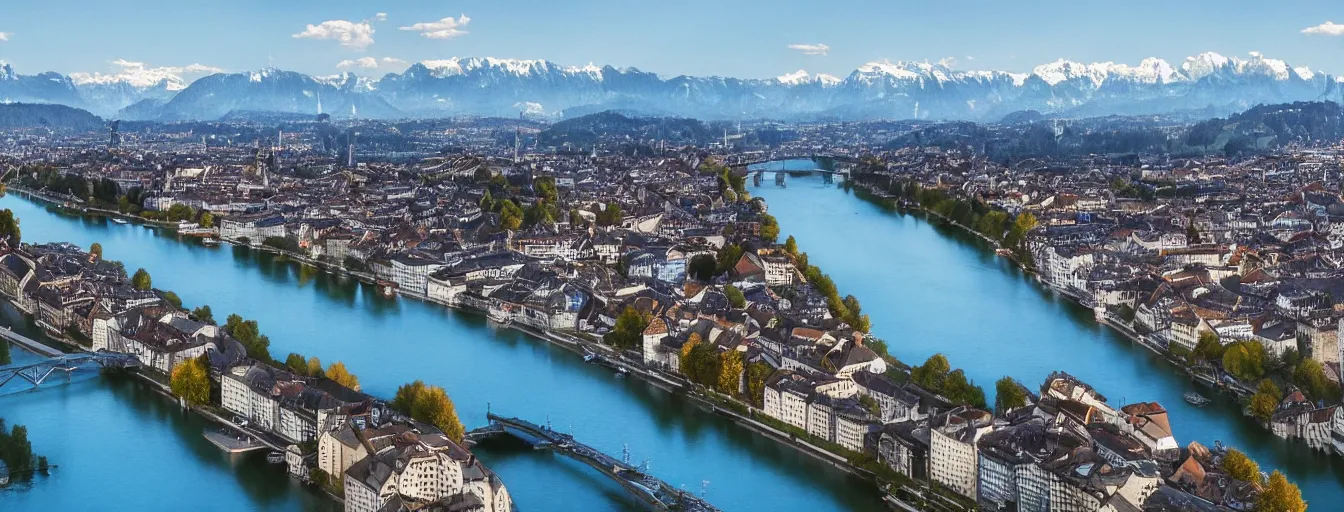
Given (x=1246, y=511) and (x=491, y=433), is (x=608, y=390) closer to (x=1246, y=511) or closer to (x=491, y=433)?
(x=491, y=433)

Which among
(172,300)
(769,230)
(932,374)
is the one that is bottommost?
(172,300)

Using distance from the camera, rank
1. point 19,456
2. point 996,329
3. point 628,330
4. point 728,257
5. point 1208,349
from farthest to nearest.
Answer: point 728,257
point 996,329
point 628,330
point 1208,349
point 19,456

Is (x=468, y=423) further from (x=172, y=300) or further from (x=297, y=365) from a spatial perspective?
(x=172, y=300)

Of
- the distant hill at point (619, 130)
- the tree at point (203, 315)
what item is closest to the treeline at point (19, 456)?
the tree at point (203, 315)

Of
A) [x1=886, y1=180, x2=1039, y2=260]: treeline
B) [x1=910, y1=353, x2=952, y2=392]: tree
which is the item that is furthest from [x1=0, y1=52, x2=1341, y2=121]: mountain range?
[x1=910, y1=353, x2=952, y2=392]: tree

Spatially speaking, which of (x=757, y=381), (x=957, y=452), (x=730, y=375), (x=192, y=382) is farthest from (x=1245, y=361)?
(x=192, y=382)

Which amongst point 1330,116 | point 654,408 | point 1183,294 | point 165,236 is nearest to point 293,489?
point 654,408
